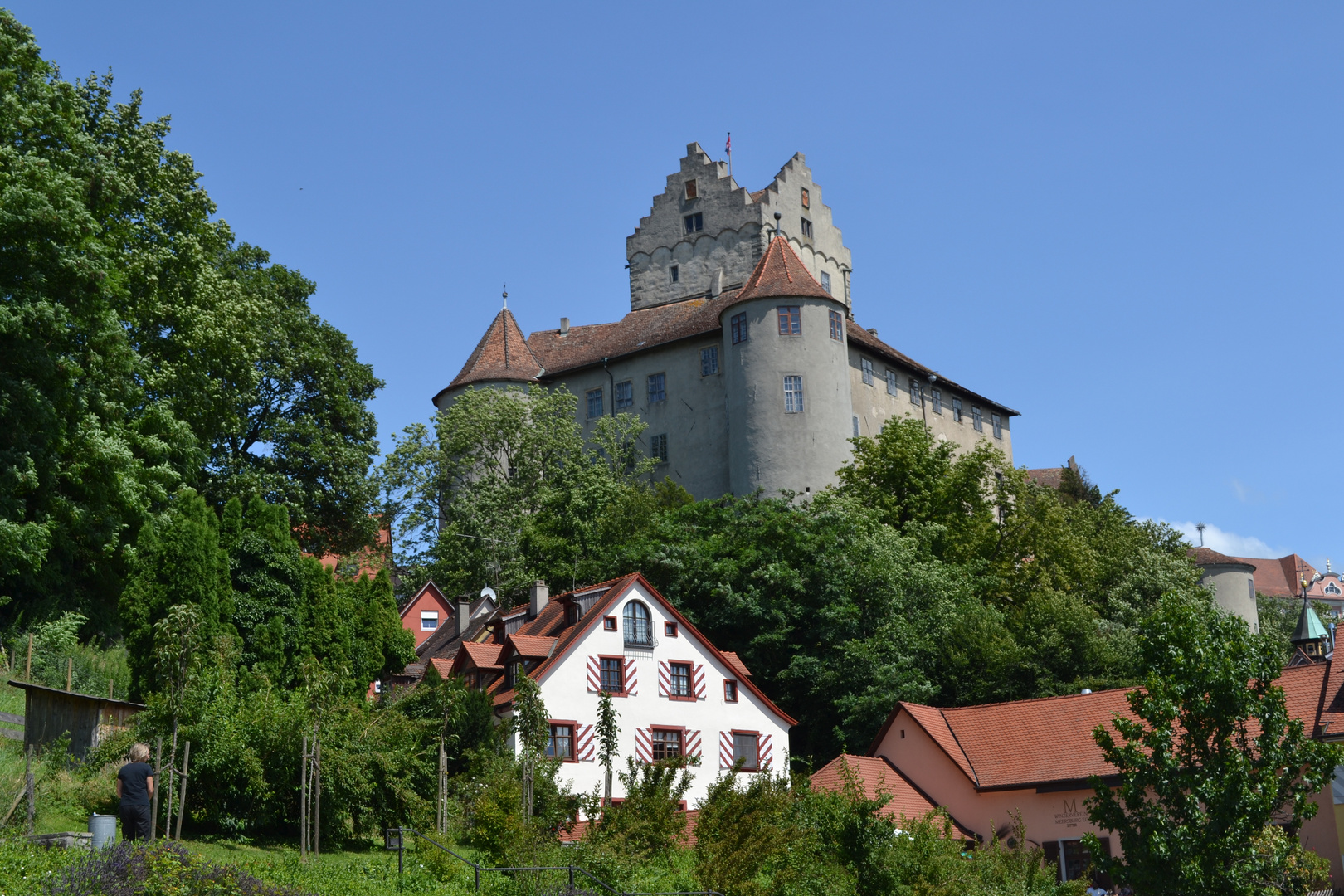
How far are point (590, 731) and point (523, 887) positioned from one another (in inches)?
634

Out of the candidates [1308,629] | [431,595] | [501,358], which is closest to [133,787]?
[431,595]

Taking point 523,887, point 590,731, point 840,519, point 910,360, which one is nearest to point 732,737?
point 590,731

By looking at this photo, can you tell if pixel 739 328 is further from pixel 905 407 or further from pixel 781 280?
pixel 905 407

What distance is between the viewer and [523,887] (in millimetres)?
20484

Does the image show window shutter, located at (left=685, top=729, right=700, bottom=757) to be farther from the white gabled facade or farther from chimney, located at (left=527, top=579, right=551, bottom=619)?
chimney, located at (left=527, top=579, right=551, bottom=619)

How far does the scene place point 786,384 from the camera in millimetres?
60656

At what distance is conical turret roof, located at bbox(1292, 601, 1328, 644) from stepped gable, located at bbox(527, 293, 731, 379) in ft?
98.1

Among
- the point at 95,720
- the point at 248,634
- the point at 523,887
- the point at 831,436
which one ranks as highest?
the point at 831,436

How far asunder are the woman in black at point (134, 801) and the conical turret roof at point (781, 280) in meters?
47.0

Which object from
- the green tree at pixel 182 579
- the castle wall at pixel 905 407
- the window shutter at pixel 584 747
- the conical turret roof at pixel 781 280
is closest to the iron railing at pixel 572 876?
the green tree at pixel 182 579

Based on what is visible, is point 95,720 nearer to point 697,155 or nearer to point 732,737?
point 732,737

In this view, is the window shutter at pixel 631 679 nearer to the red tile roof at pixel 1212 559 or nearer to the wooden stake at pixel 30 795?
the wooden stake at pixel 30 795

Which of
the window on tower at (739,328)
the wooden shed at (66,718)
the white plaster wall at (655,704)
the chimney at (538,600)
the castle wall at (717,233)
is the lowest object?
the wooden shed at (66,718)

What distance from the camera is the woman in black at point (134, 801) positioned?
55.5 feet
